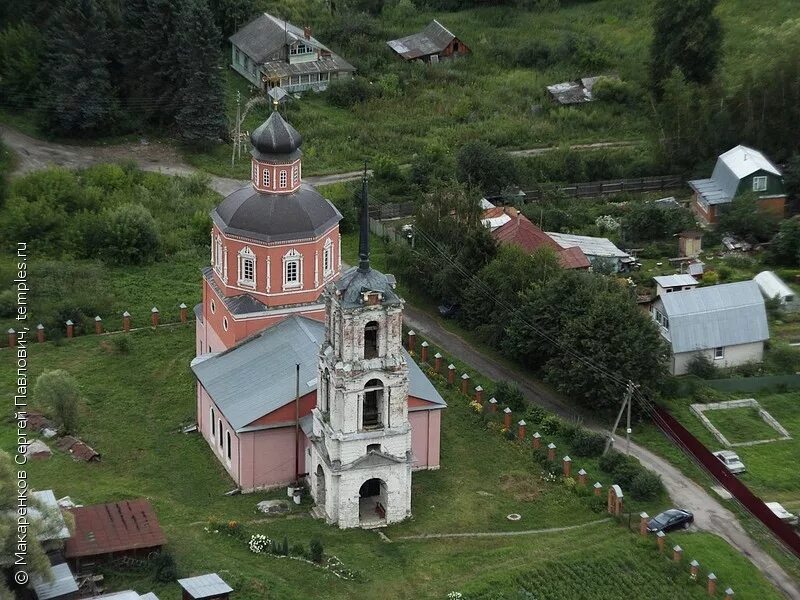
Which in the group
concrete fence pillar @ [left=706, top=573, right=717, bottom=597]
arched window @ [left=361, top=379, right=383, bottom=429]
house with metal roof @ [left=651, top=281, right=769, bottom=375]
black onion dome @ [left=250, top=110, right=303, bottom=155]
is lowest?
concrete fence pillar @ [left=706, top=573, right=717, bottom=597]

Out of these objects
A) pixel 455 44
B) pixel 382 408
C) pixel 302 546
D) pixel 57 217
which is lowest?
pixel 302 546

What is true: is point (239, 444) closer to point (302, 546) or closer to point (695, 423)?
point (302, 546)

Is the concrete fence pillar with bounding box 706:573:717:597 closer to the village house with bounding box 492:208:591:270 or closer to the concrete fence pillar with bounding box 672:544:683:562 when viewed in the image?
the concrete fence pillar with bounding box 672:544:683:562

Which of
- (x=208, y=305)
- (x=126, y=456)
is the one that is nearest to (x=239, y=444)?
(x=126, y=456)

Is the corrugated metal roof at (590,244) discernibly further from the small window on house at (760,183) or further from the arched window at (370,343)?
the arched window at (370,343)

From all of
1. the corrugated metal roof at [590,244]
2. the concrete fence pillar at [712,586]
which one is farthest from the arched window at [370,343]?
the corrugated metal roof at [590,244]

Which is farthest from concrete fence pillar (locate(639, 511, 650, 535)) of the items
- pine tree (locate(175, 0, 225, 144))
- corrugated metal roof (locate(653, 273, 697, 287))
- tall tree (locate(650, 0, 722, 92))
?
pine tree (locate(175, 0, 225, 144))

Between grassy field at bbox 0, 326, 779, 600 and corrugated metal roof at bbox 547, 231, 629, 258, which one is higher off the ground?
corrugated metal roof at bbox 547, 231, 629, 258
